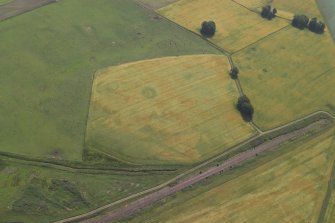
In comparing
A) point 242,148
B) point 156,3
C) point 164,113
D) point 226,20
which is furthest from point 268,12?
point 242,148

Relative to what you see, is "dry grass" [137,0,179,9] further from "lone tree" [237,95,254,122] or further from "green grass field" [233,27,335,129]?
"lone tree" [237,95,254,122]

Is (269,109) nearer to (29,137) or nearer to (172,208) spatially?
(172,208)

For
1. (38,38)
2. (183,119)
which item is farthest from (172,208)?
(38,38)

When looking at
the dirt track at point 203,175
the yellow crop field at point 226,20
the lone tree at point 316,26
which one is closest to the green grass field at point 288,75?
the lone tree at point 316,26

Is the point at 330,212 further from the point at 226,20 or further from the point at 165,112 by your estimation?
the point at 226,20

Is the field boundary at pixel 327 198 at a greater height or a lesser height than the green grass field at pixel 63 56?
greater

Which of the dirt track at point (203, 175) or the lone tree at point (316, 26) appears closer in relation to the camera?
the dirt track at point (203, 175)

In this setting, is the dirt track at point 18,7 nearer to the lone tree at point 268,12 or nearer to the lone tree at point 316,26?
the lone tree at point 268,12
